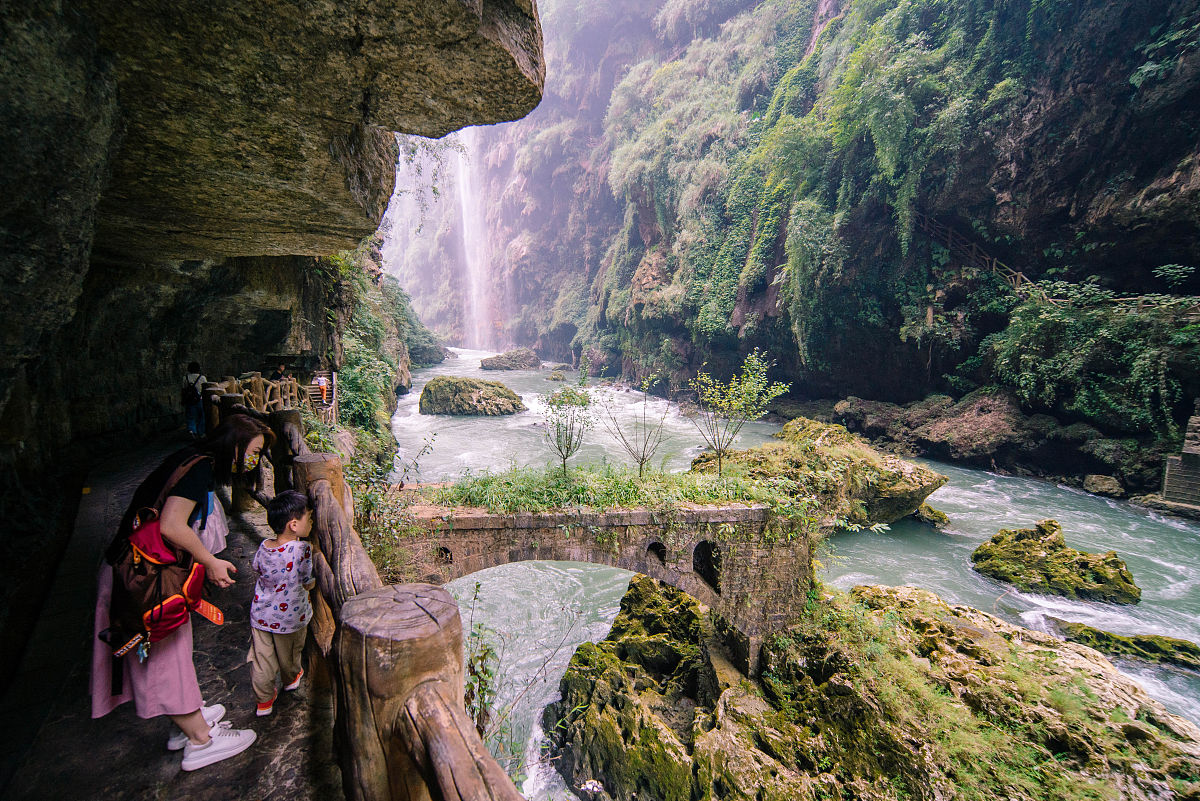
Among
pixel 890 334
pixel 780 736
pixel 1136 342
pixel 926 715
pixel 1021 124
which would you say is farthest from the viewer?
pixel 890 334

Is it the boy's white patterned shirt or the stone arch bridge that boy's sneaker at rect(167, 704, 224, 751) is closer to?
the boy's white patterned shirt

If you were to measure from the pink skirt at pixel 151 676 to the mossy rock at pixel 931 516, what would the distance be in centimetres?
1400

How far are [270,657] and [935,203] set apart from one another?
805 inches

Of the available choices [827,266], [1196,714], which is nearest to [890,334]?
[827,266]

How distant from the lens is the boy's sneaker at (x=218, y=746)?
1.73 meters

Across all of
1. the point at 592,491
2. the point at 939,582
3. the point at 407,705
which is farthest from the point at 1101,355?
the point at 407,705

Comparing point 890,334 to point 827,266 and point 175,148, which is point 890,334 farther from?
point 175,148

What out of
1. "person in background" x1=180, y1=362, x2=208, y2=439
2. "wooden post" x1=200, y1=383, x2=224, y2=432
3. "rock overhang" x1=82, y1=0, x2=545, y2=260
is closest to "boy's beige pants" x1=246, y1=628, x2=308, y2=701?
"rock overhang" x1=82, y1=0, x2=545, y2=260

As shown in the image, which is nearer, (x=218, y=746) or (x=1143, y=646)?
(x=218, y=746)

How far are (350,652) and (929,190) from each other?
2056 cm

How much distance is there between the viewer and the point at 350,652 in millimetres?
1193

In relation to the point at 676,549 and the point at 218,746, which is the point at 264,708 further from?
the point at 676,549

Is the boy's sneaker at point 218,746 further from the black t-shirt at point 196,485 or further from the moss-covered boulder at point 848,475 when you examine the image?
the moss-covered boulder at point 848,475

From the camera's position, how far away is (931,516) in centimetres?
1155
